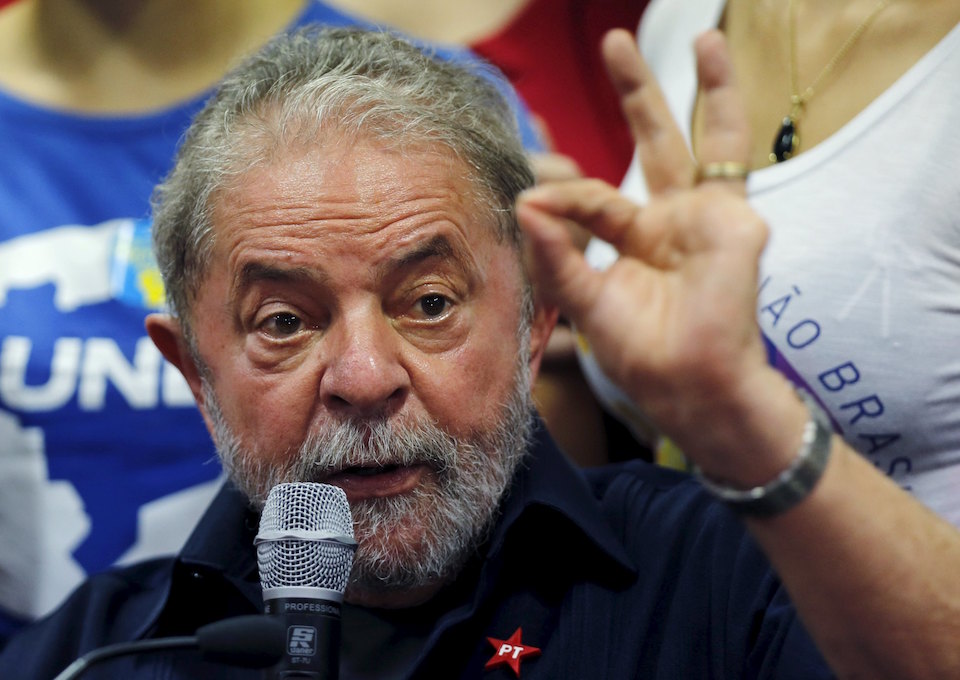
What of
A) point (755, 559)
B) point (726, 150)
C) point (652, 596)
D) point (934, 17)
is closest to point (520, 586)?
point (652, 596)

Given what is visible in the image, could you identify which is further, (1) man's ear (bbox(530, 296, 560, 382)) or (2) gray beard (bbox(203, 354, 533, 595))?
(1) man's ear (bbox(530, 296, 560, 382))

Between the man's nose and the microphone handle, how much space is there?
427 mm

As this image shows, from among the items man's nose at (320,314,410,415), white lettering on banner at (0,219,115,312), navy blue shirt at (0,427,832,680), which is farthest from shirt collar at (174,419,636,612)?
white lettering on banner at (0,219,115,312)

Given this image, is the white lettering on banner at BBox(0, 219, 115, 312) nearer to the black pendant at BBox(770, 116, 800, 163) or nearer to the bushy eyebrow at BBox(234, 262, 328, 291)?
the bushy eyebrow at BBox(234, 262, 328, 291)

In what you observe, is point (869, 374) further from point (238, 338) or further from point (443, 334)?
point (238, 338)

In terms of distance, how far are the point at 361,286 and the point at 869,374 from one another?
0.75m

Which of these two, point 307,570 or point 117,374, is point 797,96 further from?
point 117,374

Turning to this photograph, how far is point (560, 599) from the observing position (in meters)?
1.87

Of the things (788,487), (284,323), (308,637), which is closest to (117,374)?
(284,323)

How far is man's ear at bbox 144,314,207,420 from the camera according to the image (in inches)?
81.0

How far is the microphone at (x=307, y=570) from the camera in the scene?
1.28 m

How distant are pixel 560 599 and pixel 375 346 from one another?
458 mm

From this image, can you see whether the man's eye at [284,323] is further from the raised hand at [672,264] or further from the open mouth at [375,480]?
the raised hand at [672,264]

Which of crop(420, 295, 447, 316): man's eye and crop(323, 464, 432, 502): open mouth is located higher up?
crop(420, 295, 447, 316): man's eye
